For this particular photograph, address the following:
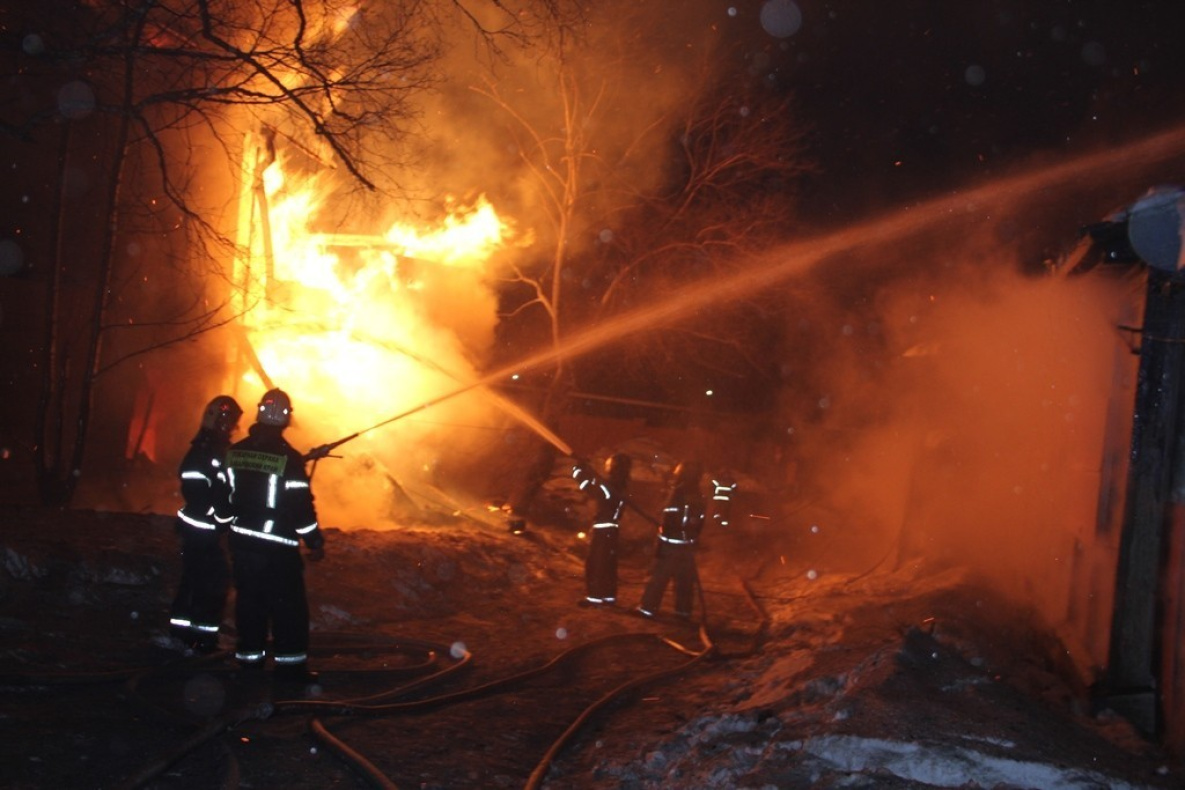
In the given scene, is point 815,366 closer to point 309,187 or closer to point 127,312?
point 309,187

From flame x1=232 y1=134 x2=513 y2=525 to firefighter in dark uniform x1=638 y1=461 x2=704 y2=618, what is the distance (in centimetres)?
485

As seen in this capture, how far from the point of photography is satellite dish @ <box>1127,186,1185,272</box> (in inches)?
224

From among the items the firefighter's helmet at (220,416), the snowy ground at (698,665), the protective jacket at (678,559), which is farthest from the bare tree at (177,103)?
the protective jacket at (678,559)

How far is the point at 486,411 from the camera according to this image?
22.8 metres

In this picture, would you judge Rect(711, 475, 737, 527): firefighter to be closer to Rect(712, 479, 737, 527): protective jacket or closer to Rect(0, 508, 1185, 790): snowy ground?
Rect(712, 479, 737, 527): protective jacket

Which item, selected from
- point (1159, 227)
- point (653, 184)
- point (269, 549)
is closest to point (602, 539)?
point (269, 549)

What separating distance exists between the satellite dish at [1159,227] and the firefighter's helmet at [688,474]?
5.74 m

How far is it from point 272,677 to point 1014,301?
8865 mm

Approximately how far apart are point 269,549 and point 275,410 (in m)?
0.92

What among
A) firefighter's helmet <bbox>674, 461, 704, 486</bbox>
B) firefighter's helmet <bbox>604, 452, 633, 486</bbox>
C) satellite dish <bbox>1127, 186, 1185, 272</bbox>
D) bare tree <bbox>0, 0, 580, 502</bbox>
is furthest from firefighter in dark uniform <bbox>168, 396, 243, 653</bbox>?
satellite dish <bbox>1127, 186, 1185, 272</bbox>

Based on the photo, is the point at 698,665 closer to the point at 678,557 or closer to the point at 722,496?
the point at 678,557

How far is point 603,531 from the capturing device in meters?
11.2

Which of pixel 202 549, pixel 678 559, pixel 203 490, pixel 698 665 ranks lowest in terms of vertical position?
pixel 698 665

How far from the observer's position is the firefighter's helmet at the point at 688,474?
36.1ft
